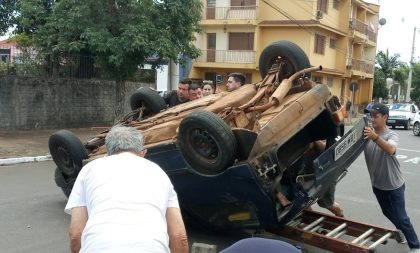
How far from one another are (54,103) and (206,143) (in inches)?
518

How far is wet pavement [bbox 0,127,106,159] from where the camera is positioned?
40.3ft

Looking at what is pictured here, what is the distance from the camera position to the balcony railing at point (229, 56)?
36.7 meters

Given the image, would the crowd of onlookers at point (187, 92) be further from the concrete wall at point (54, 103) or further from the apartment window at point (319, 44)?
the apartment window at point (319, 44)

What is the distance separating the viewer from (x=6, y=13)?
16984 mm

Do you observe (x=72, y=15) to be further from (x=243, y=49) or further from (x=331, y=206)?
(x=243, y=49)

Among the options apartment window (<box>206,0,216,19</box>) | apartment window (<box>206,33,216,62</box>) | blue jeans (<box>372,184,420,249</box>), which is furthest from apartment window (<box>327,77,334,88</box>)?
blue jeans (<box>372,184,420,249</box>)

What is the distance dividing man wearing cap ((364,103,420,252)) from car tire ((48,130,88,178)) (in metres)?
3.50

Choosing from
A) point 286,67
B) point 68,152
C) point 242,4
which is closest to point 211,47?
point 242,4

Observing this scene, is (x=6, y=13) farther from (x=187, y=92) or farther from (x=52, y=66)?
(x=187, y=92)

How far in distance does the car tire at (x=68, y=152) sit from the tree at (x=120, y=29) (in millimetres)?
8273

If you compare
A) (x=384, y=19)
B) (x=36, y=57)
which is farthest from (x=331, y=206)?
(x=384, y=19)

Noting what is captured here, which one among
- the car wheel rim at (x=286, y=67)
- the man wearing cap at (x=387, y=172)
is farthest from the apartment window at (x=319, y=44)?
the man wearing cap at (x=387, y=172)

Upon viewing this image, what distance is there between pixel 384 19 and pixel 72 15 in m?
35.5

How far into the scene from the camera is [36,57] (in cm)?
1666
